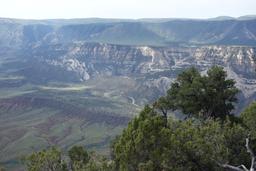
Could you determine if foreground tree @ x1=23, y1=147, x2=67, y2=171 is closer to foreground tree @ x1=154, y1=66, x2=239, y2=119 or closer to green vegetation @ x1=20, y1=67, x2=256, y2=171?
green vegetation @ x1=20, y1=67, x2=256, y2=171

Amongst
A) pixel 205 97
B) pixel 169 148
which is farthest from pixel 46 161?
pixel 205 97

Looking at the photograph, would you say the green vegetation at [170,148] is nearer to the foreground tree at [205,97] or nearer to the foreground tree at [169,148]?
the foreground tree at [169,148]

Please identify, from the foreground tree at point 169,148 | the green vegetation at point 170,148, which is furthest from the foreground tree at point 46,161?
the foreground tree at point 169,148

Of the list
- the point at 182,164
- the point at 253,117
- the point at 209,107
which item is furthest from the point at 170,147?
the point at 209,107

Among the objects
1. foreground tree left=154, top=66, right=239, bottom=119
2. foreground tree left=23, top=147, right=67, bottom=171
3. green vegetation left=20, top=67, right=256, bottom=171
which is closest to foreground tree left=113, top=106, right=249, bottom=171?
green vegetation left=20, top=67, right=256, bottom=171

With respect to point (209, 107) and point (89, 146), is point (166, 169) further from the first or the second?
point (89, 146)

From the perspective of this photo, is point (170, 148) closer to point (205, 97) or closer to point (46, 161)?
point (46, 161)

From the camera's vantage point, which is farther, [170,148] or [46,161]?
[46,161]

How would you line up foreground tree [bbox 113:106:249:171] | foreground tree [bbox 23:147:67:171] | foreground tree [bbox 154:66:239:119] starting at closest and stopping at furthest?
1. foreground tree [bbox 113:106:249:171]
2. foreground tree [bbox 23:147:67:171]
3. foreground tree [bbox 154:66:239:119]

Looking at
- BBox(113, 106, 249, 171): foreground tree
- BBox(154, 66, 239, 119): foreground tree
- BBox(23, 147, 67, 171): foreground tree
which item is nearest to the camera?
BBox(113, 106, 249, 171): foreground tree
